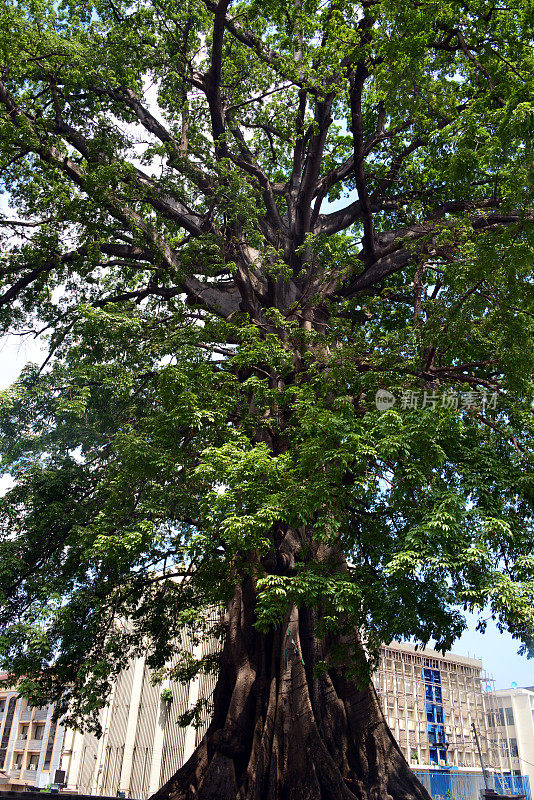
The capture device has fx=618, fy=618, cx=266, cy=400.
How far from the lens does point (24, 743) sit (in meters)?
31.0

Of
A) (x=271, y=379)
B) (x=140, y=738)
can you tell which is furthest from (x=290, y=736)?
(x=140, y=738)

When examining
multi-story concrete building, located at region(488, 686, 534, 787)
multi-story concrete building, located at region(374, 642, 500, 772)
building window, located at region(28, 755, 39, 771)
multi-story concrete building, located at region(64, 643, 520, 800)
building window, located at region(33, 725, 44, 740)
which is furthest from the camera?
building window, located at region(33, 725, 44, 740)

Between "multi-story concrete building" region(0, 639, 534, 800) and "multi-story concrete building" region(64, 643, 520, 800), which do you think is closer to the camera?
"multi-story concrete building" region(64, 643, 520, 800)

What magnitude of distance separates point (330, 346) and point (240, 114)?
504cm

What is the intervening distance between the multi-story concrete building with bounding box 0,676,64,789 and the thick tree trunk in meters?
23.9

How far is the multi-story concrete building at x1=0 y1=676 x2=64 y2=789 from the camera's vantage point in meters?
28.5

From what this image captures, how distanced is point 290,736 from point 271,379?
4.19 metres

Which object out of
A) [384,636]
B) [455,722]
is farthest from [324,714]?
[455,722]

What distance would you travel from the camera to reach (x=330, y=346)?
8.34 meters

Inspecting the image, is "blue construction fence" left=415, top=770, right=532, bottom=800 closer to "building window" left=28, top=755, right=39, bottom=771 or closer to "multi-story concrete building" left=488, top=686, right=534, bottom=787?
"multi-story concrete building" left=488, top=686, right=534, bottom=787

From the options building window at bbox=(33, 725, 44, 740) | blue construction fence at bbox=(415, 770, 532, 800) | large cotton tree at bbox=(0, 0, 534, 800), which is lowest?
blue construction fence at bbox=(415, 770, 532, 800)

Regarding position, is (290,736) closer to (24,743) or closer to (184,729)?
(184,729)

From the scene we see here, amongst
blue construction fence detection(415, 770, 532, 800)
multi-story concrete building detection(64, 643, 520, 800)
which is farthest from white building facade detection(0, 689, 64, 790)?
blue construction fence detection(415, 770, 532, 800)

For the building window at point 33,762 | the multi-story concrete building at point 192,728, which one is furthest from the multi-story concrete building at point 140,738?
the building window at point 33,762
